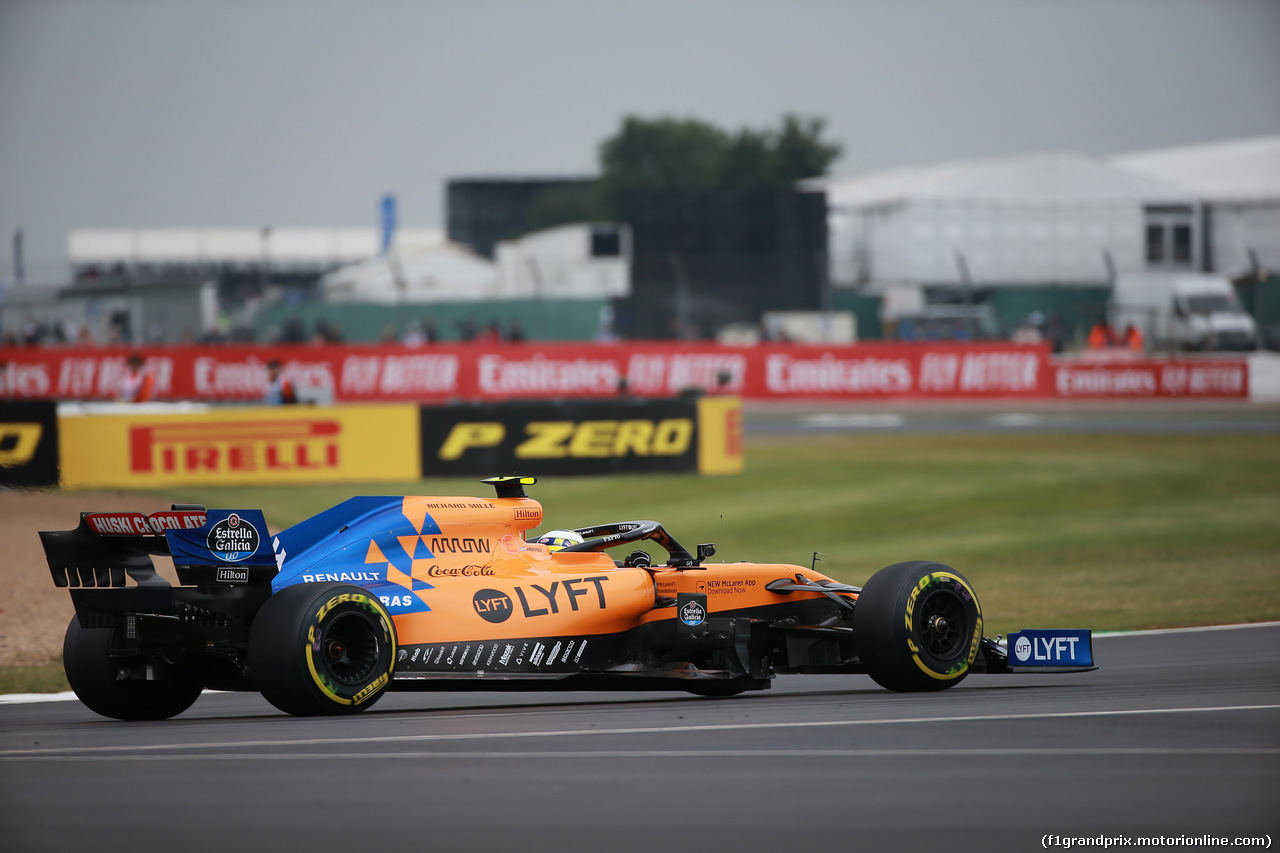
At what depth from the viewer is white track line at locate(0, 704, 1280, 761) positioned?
22.7ft

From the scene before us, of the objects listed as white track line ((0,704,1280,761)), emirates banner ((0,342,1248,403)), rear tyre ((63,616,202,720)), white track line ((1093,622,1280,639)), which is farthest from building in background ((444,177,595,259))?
white track line ((0,704,1280,761))

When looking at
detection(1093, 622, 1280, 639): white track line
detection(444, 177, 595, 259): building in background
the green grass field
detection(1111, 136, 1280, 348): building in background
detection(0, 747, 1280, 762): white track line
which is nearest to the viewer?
detection(0, 747, 1280, 762): white track line

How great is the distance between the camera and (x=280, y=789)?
5.92 m

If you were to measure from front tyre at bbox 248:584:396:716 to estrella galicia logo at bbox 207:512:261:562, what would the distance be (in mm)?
277

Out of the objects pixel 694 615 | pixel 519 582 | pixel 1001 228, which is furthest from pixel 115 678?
pixel 1001 228

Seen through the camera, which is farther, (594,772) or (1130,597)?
(1130,597)

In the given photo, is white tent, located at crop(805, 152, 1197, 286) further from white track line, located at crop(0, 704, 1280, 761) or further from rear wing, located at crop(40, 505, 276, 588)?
rear wing, located at crop(40, 505, 276, 588)

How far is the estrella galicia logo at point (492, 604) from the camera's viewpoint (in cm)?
816

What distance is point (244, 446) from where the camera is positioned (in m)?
23.0

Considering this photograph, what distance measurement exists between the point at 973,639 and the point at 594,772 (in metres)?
3.30

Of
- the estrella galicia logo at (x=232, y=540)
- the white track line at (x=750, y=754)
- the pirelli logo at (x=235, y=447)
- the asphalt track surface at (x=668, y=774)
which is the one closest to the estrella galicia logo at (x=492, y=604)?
the asphalt track surface at (x=668, y=774)

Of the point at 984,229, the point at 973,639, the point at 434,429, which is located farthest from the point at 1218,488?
the point at 984,229

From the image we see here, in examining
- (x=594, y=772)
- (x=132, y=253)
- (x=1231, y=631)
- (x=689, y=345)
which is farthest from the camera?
(x=132, y=253)

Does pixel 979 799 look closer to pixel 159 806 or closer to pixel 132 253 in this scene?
pixel 159 806
